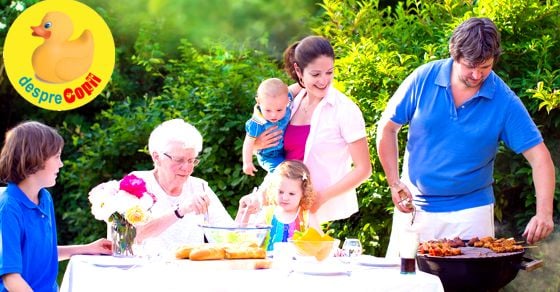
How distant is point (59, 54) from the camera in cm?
723

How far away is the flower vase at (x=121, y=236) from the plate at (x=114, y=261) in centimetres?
6

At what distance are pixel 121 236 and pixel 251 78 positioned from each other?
299 cm

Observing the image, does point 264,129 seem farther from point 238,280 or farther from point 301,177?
point 238,280

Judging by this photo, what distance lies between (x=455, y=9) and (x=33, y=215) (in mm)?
3285

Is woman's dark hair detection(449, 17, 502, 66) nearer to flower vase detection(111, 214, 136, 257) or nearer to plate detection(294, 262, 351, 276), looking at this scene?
plate detection(294, 262, 351, 276)

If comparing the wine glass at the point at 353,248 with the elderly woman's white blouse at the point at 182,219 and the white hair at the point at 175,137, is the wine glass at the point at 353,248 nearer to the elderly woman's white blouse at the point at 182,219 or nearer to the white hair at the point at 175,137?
the elderly woman's white blouse at the point at 182,219

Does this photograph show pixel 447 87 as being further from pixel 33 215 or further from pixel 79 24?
pixel 79 24

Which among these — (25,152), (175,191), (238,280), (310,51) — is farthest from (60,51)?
(238,280)

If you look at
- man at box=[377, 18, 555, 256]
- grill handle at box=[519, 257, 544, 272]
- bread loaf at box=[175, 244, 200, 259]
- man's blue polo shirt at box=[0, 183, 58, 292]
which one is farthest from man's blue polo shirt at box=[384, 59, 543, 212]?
man's blue polo shirt at box=[0, 183, 58, 292]

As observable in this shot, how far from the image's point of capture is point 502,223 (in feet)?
20.7

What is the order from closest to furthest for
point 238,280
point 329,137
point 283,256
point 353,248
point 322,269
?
point 238,280
point 322,269
point 283,256
point 353,248
point 329,137

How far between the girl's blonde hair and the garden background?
44.9 inches

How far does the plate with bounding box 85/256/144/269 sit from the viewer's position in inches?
167

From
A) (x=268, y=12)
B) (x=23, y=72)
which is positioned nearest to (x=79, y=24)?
(x=23, y=72)
